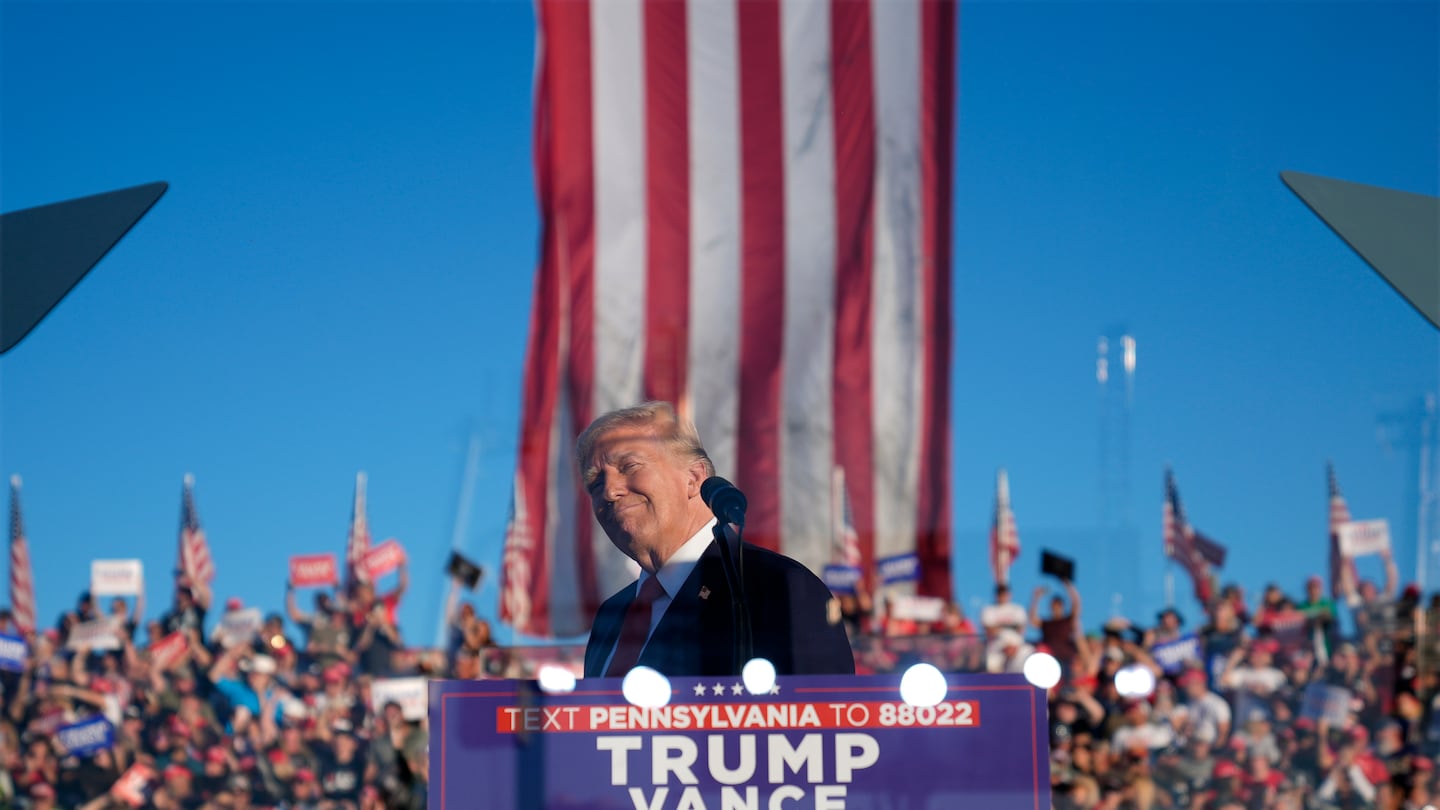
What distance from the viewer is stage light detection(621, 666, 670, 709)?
72.8 inches

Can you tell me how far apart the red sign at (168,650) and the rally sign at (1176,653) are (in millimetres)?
5959

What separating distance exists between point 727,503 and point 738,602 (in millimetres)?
161

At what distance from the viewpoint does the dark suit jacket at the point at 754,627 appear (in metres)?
2.17

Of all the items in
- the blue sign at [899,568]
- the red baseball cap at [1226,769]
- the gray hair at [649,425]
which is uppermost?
the blue sign at [899,568]

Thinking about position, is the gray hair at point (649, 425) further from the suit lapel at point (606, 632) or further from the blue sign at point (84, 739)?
the blue sign at point (84, 739)

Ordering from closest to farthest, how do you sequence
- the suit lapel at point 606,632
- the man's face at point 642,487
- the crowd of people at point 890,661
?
1. the suit lapel at point 606,632
2. the man's face at point 642,487
3. the crowd of people at point 890,661

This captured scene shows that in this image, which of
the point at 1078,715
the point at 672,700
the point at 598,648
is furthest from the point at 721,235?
the point at 672,700

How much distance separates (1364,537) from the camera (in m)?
9.09

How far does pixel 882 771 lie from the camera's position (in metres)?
1.83

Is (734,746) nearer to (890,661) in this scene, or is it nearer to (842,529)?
(890,661)

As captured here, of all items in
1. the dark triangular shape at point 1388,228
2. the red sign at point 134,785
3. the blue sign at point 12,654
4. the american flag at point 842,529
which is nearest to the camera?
the dark triangular shape at point 1388,228

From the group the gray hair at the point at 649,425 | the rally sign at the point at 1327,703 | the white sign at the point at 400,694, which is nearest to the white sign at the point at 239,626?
the white sign at the point at 400,694

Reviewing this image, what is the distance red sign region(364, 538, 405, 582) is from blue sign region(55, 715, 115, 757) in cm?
284

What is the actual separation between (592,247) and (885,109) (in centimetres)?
197
